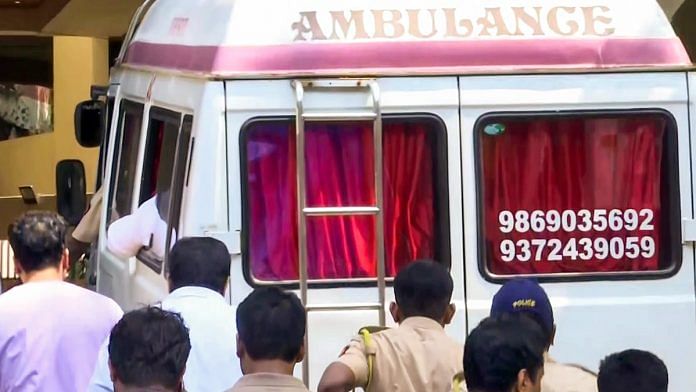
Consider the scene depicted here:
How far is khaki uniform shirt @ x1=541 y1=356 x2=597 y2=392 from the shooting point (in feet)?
12.6

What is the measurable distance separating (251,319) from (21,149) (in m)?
14.5

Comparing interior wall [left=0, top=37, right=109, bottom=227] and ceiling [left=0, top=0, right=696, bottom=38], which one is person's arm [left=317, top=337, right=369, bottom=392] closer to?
ceiling [left=0, top=0, right=696, bottom=38]

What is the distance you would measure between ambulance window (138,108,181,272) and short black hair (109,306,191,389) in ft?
7.46

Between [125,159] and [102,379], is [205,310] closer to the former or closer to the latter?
[102,379]

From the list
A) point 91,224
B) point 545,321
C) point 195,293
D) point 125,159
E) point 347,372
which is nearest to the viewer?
point 545,321

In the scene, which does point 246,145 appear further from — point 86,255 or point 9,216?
point 9,216

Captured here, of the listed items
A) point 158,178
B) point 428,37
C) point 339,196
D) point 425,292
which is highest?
point 428,37

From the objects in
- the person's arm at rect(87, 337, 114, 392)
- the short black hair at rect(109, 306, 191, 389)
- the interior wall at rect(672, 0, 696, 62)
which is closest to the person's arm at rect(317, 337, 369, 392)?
the person's arm at rect(87, 337, 114, 392)

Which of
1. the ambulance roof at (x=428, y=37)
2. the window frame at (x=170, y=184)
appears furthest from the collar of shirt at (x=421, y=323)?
the window frame at (x=170, y=184)

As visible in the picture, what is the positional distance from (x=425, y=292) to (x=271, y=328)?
0.88 metres

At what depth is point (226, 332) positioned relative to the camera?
4285 mm

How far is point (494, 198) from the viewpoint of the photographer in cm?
524

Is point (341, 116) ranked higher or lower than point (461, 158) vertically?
higher

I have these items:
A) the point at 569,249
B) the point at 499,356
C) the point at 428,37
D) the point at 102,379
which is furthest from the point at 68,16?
the point at 499,356
